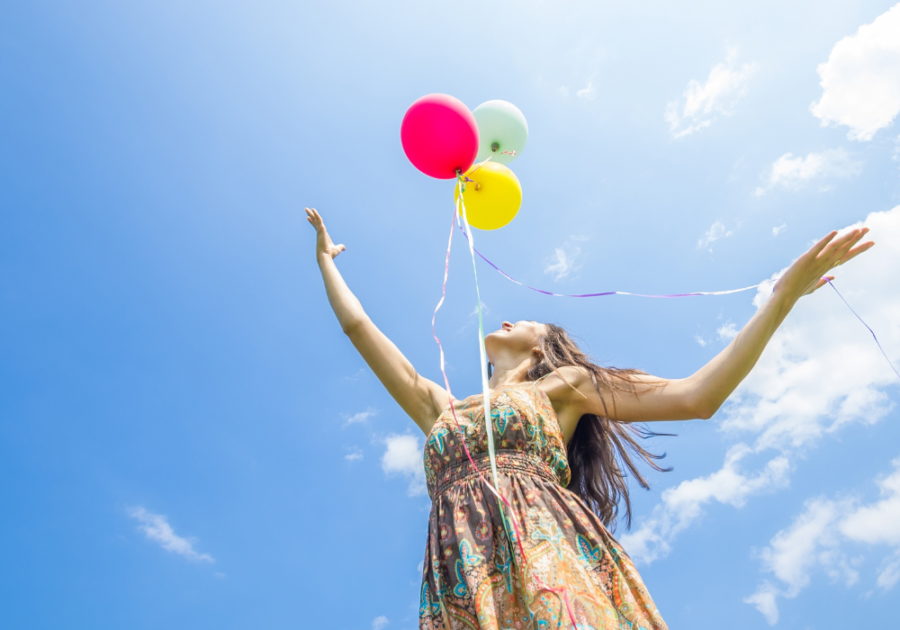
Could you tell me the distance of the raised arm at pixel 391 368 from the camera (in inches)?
117

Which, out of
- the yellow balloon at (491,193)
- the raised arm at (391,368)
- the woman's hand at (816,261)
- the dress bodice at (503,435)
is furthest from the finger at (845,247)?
the raised arm at (391,368)

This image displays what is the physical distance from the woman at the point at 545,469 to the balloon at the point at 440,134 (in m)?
0.83

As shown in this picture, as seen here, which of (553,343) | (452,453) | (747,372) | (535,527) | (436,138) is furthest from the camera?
(553,343)

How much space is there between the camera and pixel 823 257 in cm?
225

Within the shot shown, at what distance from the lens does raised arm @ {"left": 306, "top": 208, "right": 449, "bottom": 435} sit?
296 cm

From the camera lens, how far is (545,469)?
2.43 meters

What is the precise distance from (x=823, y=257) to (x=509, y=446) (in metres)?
1.39

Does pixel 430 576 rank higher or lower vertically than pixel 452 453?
lower

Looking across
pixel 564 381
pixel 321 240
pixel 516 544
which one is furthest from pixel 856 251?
pixel 321 240

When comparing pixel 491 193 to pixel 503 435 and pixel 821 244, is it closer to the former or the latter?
pixel 503 435

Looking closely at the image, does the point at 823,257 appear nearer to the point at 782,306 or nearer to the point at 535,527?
the point at 782,306

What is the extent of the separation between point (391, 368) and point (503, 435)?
0.79 meters

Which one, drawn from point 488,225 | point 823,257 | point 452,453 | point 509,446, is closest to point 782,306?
point 823,257

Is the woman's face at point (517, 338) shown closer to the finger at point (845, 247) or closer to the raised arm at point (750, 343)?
→ the raised arm at point (750, 343)
